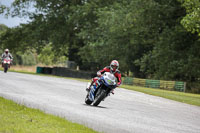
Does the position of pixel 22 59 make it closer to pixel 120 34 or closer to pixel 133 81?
pixel 120 34

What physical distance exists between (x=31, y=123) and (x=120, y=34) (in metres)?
37.3

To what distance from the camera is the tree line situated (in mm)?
38312

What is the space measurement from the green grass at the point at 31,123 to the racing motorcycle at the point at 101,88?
3347 mm

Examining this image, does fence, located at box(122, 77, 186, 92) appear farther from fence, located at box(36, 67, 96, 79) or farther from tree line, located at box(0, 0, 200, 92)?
fence, located at box(36, 67, 96, 79)

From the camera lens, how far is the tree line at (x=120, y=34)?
38.3 meters

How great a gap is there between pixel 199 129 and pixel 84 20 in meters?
41.2

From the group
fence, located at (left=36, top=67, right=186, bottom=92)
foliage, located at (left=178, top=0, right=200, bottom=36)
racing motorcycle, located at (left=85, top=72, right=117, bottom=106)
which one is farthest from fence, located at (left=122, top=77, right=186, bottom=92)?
racing motorcycle, located at (left=85, top=72, right=117, bottom=106)

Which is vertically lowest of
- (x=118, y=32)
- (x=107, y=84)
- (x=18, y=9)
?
(x=107, y=84)

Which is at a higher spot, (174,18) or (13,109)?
(174,18)

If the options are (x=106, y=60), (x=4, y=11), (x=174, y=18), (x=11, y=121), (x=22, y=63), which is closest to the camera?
(x=11, y=121)

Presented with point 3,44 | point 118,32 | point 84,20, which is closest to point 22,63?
point 3,44

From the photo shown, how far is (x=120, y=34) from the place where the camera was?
45.1m

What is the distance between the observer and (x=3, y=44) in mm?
54312

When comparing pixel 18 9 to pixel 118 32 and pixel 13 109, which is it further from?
pixel 13 109
